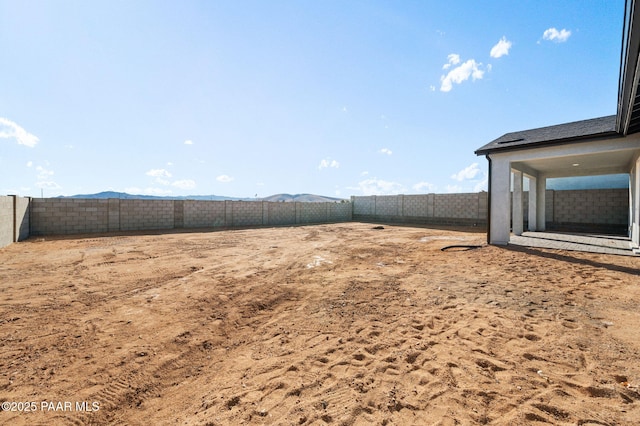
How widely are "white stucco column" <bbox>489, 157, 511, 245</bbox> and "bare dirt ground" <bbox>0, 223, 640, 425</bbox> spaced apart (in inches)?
117

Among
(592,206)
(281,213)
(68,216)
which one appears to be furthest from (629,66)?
(281,213)

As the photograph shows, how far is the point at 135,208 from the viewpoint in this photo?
13.4 meters

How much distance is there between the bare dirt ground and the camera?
1.92 meters

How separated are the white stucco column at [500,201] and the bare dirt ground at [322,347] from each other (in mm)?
2961

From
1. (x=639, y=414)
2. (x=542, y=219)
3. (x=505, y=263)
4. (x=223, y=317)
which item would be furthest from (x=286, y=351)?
(x=542, y=219)

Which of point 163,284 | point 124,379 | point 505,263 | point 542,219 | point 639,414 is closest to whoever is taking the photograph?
point 639,414

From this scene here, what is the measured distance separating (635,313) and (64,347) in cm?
655

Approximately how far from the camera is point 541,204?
39.8ft

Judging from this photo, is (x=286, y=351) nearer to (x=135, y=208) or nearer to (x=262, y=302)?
(x=262, y=302)

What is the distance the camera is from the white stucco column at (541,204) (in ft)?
39.5

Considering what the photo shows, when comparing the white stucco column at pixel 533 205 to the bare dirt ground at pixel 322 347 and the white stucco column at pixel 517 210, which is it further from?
the bare dirt ground at pixel 322 347

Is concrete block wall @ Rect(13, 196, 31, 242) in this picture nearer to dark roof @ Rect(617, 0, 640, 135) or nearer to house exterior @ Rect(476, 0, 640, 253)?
dark roof @ Rect(617, 0, 640, 135)

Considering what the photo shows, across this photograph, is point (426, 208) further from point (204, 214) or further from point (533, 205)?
point (204, 214)

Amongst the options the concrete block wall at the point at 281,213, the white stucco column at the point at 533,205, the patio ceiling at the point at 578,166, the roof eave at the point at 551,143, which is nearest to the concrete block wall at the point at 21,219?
the concrete block wall at the point at 281,213
